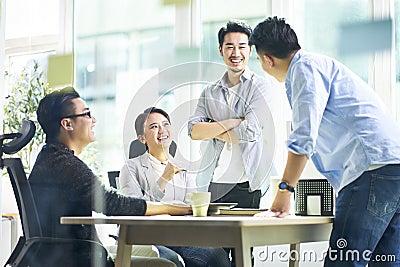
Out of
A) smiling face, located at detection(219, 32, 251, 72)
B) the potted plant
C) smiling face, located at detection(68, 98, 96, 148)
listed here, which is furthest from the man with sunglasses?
smiling face, located at detection(219, 32, 251, 72)

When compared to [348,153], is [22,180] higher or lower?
lower

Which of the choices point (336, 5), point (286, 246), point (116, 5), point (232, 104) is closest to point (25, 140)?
point (116, 5)

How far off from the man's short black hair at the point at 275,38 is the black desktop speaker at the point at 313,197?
35cm

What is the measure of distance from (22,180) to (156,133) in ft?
1.42

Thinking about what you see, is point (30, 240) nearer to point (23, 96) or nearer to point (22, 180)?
point (22, 180)

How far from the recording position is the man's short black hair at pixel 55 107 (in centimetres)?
209

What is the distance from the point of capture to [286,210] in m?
1.70

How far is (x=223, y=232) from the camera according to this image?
1.54 metres

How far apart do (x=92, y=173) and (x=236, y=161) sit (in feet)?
1.46

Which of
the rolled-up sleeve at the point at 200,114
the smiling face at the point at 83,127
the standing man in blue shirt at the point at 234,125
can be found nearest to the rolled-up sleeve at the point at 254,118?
the standing man in blue shirt at the point at 234,125

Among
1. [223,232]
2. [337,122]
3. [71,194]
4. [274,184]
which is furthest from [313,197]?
[71,194]

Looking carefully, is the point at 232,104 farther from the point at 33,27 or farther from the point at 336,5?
the point at 33,27

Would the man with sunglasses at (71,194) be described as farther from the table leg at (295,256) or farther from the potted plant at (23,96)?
the table leg at (295,256)

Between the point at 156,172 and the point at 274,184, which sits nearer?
the point at 274,184
